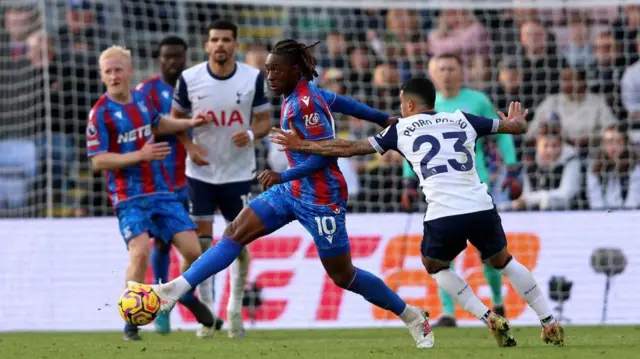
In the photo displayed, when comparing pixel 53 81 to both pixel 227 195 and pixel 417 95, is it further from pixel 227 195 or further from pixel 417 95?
pixel 417 95

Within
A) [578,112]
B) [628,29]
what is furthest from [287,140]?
[628,29]

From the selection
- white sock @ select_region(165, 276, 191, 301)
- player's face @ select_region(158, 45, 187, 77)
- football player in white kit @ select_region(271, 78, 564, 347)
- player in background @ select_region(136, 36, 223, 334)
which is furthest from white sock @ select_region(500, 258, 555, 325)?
player's face @ select_region(158, 45, 187, 77)

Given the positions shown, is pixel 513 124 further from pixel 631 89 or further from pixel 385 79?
pixel 631 89

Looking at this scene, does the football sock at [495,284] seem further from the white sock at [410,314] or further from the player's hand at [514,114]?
the player's hand at [514,114]

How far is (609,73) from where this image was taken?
43.9 ft

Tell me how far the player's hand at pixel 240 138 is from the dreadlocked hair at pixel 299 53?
1.91 meters

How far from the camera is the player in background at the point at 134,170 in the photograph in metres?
8.97

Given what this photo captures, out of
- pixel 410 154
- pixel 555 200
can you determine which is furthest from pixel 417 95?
pixel 555 200

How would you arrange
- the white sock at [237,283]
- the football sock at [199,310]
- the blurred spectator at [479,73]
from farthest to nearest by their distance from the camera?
1. the blurred spectator at [479,73]
2. the white sock at [237,283]
3. the football sock at [199,310]

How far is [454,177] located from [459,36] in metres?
7.39

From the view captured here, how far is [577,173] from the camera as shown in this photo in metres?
12.2

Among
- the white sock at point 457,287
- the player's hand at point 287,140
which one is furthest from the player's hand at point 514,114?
the player's hand at point 287,140

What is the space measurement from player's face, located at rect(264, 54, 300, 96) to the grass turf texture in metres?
1.64

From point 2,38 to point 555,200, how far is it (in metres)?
7.23
